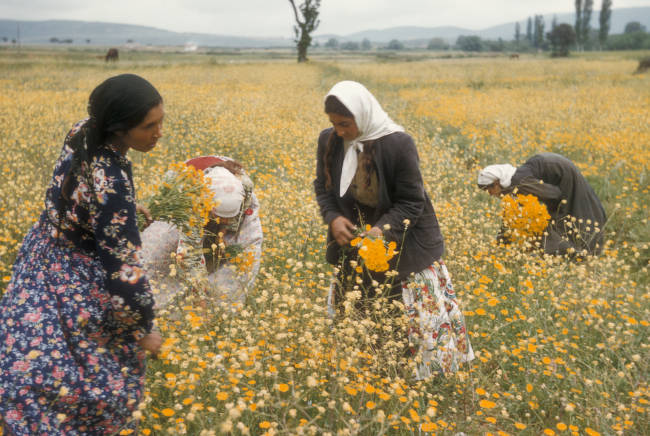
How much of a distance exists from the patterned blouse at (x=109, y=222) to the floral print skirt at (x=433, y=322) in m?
1.50

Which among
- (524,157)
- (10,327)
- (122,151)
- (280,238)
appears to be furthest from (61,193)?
(524,157)

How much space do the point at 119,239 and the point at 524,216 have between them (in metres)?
3.21

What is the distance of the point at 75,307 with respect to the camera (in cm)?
171

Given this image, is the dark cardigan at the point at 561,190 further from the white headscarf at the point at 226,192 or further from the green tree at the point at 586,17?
the green tree at the point at 586,17

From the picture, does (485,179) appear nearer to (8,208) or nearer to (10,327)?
(10,327)

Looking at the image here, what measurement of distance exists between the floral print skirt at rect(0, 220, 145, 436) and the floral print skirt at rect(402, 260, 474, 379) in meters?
1.56

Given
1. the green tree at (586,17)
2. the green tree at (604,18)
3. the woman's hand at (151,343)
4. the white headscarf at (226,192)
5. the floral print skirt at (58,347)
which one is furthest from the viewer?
the green tree at (586,17)

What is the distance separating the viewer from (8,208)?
437cm

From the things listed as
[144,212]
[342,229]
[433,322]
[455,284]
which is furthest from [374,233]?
[455,284]

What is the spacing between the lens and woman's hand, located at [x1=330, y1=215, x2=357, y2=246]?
8.38 ft

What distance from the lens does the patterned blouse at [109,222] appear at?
165cm

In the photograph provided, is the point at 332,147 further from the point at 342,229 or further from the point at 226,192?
the point at 226,192

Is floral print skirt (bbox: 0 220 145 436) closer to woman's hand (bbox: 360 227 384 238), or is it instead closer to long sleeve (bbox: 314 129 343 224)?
woman's hand (bbox: 360 227 384 238)

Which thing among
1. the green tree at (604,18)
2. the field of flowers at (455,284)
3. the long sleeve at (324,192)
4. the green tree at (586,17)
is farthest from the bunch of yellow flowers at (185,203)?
the green tree at (586,17)
